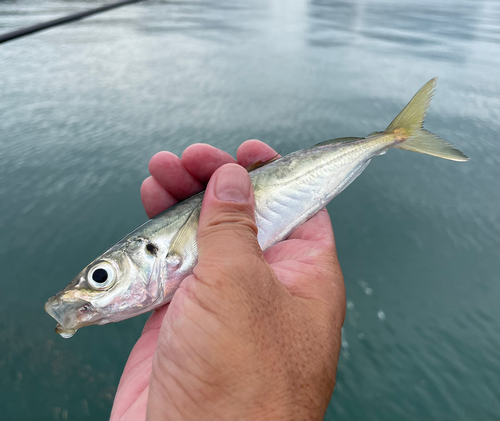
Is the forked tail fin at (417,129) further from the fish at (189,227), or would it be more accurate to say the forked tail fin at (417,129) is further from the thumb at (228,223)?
the thumb at (228,223)

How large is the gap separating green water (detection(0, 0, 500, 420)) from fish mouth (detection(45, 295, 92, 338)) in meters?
1.66

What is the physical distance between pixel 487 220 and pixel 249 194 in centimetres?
485

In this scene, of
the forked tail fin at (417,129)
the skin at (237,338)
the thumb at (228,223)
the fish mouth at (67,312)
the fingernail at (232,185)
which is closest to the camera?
the skin at (237,338)

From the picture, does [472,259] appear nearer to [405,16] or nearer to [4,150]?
[4,150]

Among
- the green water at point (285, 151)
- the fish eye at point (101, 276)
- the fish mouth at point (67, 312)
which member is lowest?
the green water at point (285, 151)

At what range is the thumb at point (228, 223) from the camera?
1846 millimetres

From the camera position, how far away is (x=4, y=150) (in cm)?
638

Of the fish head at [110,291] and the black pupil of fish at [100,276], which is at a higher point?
the black pupil of fish at [100,276]

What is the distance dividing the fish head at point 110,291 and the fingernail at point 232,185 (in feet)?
2.49

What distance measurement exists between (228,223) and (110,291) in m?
1.00

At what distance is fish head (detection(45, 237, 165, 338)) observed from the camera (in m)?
2.06

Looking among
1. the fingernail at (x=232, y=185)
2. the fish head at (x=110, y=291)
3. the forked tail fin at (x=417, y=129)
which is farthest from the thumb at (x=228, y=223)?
the forked tail fin at (x=417, y=129)

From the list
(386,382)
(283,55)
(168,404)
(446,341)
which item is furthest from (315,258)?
(283,55)

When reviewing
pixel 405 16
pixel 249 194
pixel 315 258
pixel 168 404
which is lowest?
pixel 405 16
